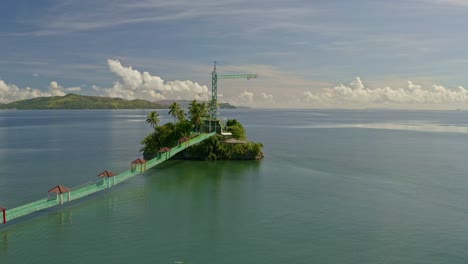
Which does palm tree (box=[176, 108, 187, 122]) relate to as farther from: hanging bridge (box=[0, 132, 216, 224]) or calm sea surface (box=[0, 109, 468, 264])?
hanging bridge (box=[0, 132, 216, 224])

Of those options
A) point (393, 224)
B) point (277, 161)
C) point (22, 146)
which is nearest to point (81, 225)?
point (393, 224)

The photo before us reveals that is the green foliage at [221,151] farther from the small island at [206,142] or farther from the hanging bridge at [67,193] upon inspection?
the hanging bridge at [67,193]

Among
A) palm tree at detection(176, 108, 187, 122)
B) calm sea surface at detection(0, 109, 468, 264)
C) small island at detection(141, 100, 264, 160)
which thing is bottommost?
calm sea surface at detection(0, 109, 468, 264)

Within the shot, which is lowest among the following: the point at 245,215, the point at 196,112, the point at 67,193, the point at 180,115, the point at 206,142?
the point at 245,215

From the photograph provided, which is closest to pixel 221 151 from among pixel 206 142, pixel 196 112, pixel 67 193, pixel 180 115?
pixel 206 142

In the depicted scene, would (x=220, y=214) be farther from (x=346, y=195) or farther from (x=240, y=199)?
(x=346, y=195)

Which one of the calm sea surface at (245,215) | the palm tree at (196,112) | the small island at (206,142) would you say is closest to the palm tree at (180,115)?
the palm tree at (196,112)

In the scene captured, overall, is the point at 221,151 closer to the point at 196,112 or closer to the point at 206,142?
the point at 206,142

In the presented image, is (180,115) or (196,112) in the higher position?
(196,112)

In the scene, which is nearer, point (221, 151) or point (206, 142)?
point (221, 151)

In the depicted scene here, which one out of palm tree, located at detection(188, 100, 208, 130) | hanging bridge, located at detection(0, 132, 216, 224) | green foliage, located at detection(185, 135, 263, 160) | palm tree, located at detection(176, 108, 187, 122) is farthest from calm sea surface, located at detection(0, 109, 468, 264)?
palm tree, located at detection(176, 108, 187, 122)

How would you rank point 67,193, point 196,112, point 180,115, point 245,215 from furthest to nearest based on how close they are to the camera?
1. point 180,115
2. point 196,112
3. point 245,215
4. point 67,193
